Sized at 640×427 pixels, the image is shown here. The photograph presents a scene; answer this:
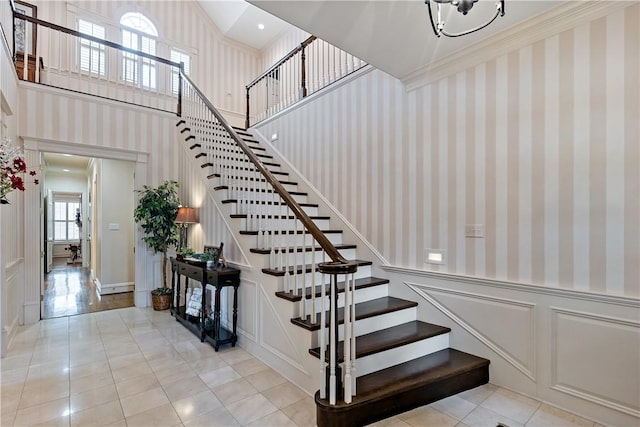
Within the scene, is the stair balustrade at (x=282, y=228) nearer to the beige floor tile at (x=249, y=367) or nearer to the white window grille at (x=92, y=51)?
the beige floor tile at (x=249, y=367)

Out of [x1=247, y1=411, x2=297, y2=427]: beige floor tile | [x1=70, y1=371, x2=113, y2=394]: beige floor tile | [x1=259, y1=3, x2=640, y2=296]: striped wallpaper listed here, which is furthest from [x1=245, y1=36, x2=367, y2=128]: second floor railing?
[x1=70, y1=371, x2=113, y2=394]: beige floor tile

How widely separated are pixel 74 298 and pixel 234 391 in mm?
4802

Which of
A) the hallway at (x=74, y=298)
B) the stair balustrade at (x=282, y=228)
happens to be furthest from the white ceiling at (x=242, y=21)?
the hallway at (x=74, y=298)

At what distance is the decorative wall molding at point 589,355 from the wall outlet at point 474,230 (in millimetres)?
743

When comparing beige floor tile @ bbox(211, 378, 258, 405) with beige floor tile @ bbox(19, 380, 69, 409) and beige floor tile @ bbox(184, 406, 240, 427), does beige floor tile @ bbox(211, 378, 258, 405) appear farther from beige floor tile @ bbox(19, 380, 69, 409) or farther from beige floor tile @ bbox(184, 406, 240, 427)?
beige floor tile @ bbox(19, 380, 69, 409)

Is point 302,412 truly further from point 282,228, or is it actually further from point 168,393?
point 282,228

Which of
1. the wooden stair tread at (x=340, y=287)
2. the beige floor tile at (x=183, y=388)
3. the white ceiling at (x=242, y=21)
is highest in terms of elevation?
the white ceiling at (x=242, y=21)

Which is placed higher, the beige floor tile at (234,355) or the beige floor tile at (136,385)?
the beige floor tile at (136,385)

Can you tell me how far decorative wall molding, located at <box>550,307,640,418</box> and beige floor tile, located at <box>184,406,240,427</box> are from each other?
2.28 meters

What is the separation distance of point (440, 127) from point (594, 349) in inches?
82.1

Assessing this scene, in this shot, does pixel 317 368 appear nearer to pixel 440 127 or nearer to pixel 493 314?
pixel 493 314

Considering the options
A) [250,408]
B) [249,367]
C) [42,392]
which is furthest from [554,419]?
[42,392]

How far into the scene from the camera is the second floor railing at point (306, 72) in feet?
14.4

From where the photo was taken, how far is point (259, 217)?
3.40m
